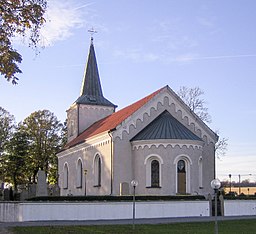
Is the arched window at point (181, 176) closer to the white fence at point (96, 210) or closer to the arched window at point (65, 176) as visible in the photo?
the white fence at point (96, 210)

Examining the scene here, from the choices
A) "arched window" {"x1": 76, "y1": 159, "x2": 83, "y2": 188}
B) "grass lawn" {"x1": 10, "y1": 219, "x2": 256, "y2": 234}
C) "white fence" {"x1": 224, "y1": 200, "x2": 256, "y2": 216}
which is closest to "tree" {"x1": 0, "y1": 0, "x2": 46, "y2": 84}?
"grass lawn" {"x1": 10, "y1": 219, "x2": 256, "y2": 234}

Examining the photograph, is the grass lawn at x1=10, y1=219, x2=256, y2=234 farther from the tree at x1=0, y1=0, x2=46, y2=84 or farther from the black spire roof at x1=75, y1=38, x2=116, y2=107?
the black spire roof at x1=75, y1=38, x2=116, y2=107

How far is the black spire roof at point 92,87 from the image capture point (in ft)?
169

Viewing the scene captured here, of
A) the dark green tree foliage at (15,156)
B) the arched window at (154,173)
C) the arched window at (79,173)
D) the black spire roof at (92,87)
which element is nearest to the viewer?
the arched window at (154,173)

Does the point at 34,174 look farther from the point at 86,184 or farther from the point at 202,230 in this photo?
the point at 202,230

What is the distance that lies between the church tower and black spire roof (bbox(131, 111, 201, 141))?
1510 cm

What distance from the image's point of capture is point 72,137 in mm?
53562

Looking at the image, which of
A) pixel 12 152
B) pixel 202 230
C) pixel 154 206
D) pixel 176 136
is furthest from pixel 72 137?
pixel 202 230

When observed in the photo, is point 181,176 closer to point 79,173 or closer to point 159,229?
point 79,173

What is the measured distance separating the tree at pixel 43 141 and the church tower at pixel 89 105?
15337 millimetres

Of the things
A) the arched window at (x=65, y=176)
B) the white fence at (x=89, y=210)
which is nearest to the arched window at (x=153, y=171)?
the white fence at (x=89, y=210)

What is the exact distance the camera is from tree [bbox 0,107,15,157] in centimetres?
6531

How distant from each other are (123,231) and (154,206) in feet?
27.5

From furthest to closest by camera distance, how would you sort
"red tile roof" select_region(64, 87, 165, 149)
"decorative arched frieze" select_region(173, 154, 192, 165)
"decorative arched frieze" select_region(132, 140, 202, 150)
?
"red tile roof" select_region(64, 87, 165, 149) → "decorative arched frieze" select_region(173, 154, 192, 165) → "decorative arched frieze" select_region(132, 140, 202, 150)
